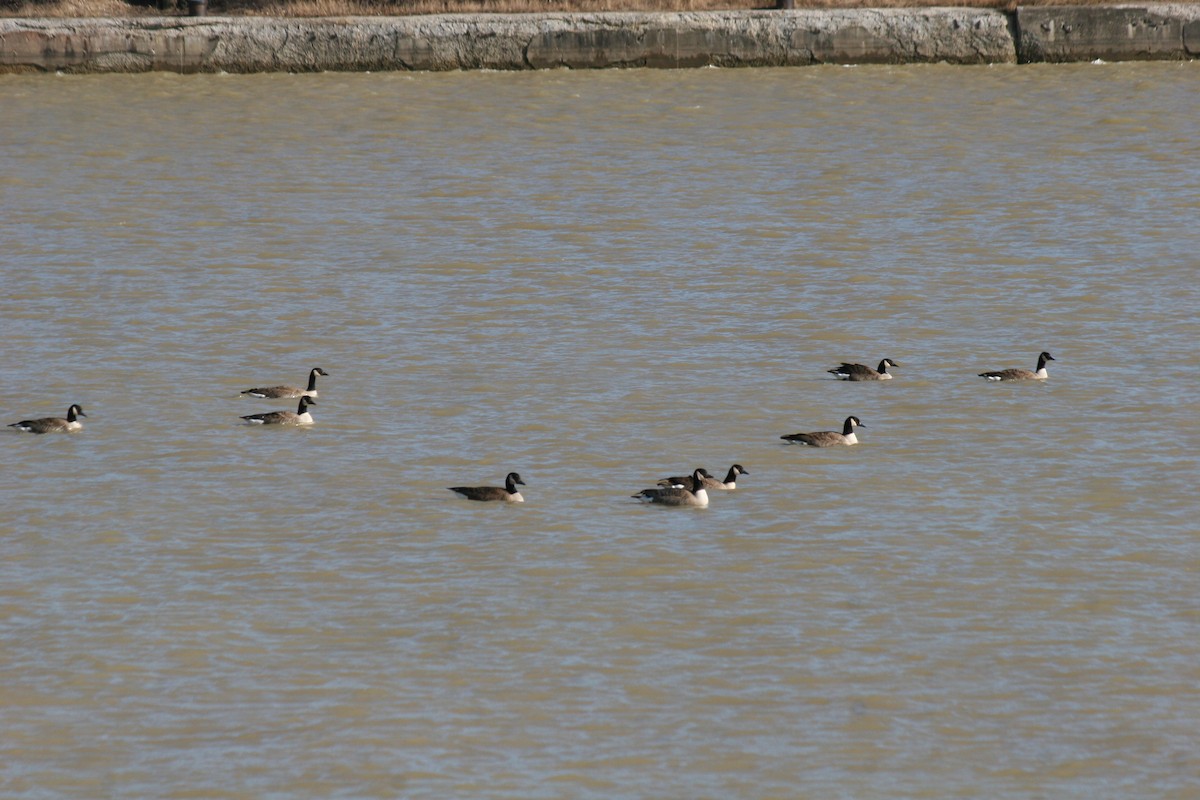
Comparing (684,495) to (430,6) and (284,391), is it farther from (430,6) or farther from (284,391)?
(430,6)

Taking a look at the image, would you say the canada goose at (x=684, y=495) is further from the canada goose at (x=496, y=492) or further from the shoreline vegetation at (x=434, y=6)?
the shoreline vegetation at (x=434, y=6)

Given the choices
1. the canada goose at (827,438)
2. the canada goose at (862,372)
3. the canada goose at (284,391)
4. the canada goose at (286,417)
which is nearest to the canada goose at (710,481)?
the canada goose at (827,438)

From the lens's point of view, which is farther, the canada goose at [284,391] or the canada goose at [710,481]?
the canada goose at [284,391]

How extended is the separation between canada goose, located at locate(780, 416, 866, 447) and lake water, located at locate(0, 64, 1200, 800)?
13cm

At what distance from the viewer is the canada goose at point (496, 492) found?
1358cm

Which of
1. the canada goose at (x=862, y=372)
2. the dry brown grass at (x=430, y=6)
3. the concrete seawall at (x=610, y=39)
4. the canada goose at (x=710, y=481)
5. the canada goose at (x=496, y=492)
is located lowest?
the canada goose at (x=496, y=492)

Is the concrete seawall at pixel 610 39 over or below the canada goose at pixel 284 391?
over

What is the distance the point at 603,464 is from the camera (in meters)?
14.7

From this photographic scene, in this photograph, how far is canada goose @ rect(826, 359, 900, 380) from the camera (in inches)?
671

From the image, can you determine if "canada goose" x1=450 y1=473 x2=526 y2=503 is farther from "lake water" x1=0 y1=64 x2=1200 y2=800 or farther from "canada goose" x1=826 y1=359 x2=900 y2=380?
"canada goose" x1=826 y1=359 x2=900 y2=380

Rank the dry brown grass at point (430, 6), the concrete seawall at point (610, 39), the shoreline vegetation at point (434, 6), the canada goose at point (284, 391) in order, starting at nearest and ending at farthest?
the canada goose at point (284, 391)
the concrete seawall at point (610, 39)
the shoreline vegetation at point (434, 6)
the dry brown grass at point (430, 6)

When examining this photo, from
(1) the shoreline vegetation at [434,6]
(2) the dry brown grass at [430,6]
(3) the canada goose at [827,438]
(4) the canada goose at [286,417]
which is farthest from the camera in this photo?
(2) the dry brown grass at [430,6]

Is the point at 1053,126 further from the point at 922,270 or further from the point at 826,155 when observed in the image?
the point at 922,270

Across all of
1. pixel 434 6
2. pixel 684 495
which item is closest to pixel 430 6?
pixel 434 6
